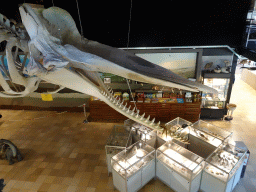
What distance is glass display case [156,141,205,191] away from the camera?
383 cm

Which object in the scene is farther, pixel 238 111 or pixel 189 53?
pixel 238 111

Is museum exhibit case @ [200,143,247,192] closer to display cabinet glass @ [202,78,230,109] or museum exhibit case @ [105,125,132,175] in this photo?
museum exhibit case @ [105,125,132,175]

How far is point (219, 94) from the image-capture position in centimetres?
738

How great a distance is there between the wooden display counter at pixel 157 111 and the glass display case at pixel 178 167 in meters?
2.87

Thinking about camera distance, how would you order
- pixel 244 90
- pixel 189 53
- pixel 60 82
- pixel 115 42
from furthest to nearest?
pixel 244 90 → pixel 189 53 → pixel 115 42 → pixel 60 82

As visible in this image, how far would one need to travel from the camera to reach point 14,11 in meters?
5.08

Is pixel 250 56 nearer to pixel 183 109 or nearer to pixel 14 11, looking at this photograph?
pixel 183 109

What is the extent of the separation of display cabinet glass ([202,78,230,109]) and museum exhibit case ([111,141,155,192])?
4107mm

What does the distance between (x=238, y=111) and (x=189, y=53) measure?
350 centimetres

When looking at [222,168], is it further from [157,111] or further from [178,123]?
[157,111]

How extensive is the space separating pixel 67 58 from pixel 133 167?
2.89 metres

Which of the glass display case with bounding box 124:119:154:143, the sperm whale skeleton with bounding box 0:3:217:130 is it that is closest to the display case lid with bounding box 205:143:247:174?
the glass display case with bounding box 124:119:154:143

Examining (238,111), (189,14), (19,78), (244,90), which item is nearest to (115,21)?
(189,14)

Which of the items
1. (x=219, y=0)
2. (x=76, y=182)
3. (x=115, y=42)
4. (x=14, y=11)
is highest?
(x=219, y=0)
